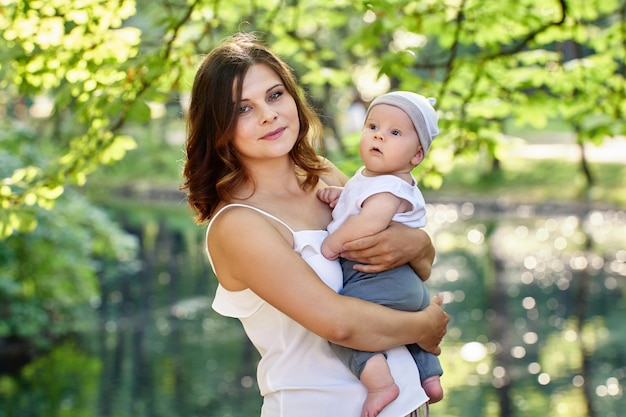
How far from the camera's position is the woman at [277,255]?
2.38 meters

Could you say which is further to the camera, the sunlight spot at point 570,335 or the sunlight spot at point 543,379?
the sunlight spot at point 570,335

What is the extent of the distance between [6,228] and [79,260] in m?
7.40

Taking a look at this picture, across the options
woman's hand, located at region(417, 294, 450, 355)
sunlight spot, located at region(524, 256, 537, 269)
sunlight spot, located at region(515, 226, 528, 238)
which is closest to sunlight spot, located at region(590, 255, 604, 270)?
sunlight spot, located at region(524, 256, 537, 269)

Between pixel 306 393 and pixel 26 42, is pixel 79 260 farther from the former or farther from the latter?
pixel 306 393

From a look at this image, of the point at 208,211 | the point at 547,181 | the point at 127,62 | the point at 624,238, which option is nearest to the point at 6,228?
the point at 127,62

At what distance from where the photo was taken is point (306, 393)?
250 centimetres

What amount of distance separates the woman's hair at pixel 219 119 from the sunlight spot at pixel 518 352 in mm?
9286

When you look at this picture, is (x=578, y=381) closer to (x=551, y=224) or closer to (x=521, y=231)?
(x=521, y=231)

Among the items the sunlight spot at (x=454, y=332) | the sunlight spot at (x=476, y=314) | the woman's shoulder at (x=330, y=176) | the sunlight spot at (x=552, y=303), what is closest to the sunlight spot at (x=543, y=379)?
the sunlight spot at (x=454, y=332)

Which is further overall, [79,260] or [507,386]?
[79,260]

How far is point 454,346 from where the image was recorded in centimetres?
1188

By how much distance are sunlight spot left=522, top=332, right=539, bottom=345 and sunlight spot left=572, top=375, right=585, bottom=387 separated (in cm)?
152

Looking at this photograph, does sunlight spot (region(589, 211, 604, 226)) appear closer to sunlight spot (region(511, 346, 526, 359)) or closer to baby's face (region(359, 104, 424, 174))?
sunlight spot (region(511, 346, 526, 359))

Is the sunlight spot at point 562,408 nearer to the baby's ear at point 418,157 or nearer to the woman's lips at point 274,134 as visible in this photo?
the baby's ear at point 418,157
